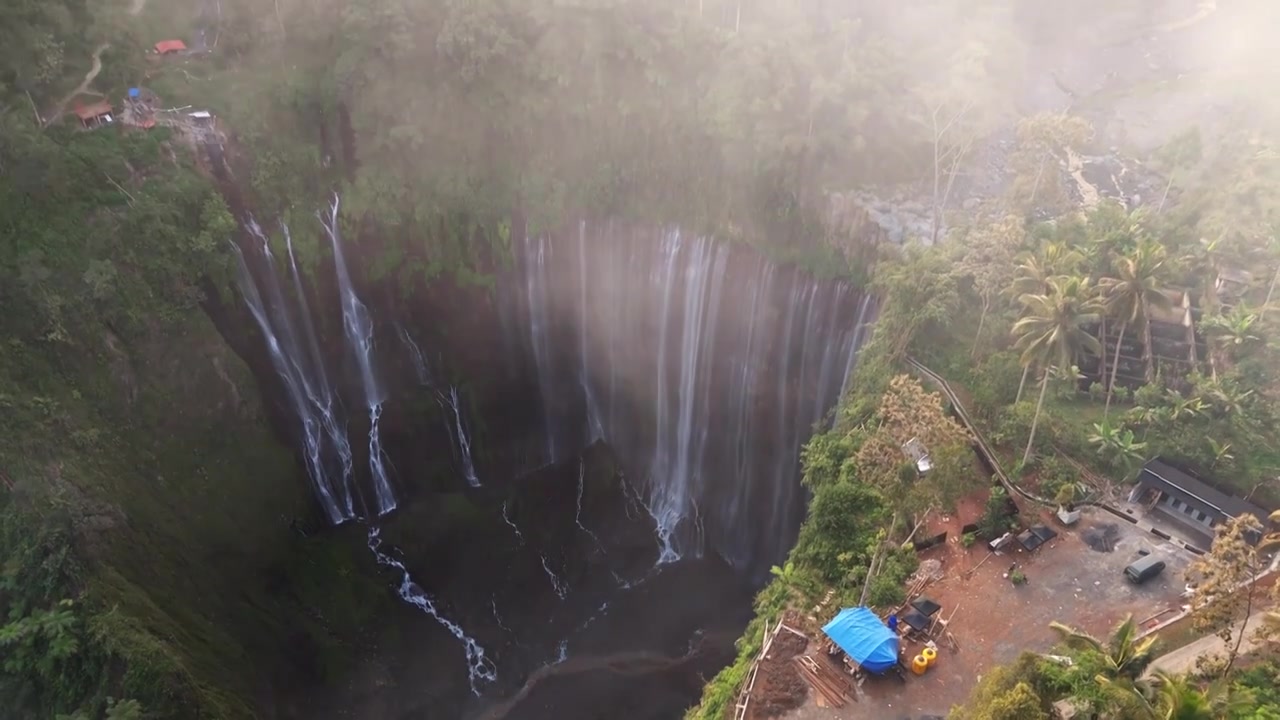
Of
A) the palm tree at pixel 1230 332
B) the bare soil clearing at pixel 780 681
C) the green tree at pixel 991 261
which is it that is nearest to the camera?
the bare soil clearing at pixel 780 681

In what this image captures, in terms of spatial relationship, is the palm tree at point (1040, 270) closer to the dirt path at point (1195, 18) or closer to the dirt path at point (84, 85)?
the dirt path at point (1195, 18)

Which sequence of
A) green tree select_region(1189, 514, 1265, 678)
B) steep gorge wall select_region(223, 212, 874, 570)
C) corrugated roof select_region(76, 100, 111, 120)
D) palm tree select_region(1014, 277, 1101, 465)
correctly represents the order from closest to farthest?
green tree select_region(1189, 514, 1265, 678) → palm tree select_region(1014, 277, 1101, 465) → corrugated roof select_region(76, 100, 111, 120) → steep gorge wall select_region(223, 212, 874, 570)

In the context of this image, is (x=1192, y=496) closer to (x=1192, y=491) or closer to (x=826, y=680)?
(x=1192, y=491)

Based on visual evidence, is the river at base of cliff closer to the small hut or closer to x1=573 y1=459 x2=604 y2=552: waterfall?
x1=573 y1=459 x2=604 y2=552: waterfall

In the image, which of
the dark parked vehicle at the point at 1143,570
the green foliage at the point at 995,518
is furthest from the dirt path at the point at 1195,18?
the dark parked vehicle at the point at 1143,570

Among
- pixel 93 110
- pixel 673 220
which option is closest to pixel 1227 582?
pixel 673 220

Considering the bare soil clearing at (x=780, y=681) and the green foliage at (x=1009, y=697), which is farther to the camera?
the bare soil clearing at (x=780, y=681)

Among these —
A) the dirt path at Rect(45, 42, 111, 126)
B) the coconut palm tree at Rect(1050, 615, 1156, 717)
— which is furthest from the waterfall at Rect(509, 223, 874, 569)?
the dirt path at Rect(45, 42, 111, 126)
